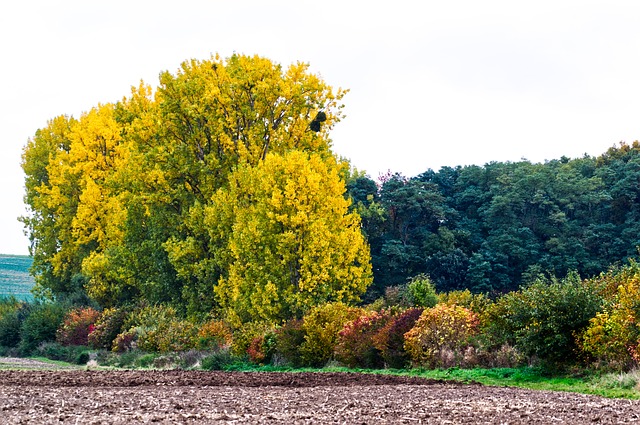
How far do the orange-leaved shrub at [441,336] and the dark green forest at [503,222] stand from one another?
24294mm

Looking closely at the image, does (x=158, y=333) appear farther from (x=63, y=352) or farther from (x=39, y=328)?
(x=39, y=328)

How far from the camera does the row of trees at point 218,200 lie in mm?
31453

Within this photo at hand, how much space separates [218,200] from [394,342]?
13.6m

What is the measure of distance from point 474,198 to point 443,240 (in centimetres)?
657

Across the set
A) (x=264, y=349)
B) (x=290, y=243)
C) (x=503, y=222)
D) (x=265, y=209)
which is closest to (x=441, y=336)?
(x=264, y=349)

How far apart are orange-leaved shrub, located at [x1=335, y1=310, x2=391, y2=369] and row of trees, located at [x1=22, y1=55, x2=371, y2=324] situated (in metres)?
6.11

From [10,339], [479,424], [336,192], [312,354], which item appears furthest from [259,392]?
[10,339]

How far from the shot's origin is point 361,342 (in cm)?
2378

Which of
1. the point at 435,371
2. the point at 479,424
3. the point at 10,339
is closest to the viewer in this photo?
the point at 479,424

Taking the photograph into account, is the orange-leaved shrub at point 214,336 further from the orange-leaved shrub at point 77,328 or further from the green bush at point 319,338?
the orange-leaved shrub at point 77,328

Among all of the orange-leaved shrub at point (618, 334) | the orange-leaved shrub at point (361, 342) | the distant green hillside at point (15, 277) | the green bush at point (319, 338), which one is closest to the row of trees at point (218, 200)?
the green bush at point (319, 338)

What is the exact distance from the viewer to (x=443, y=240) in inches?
1969

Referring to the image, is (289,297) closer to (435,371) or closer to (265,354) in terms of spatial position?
(265,354)

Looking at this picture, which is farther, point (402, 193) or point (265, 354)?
point (402, 193)
